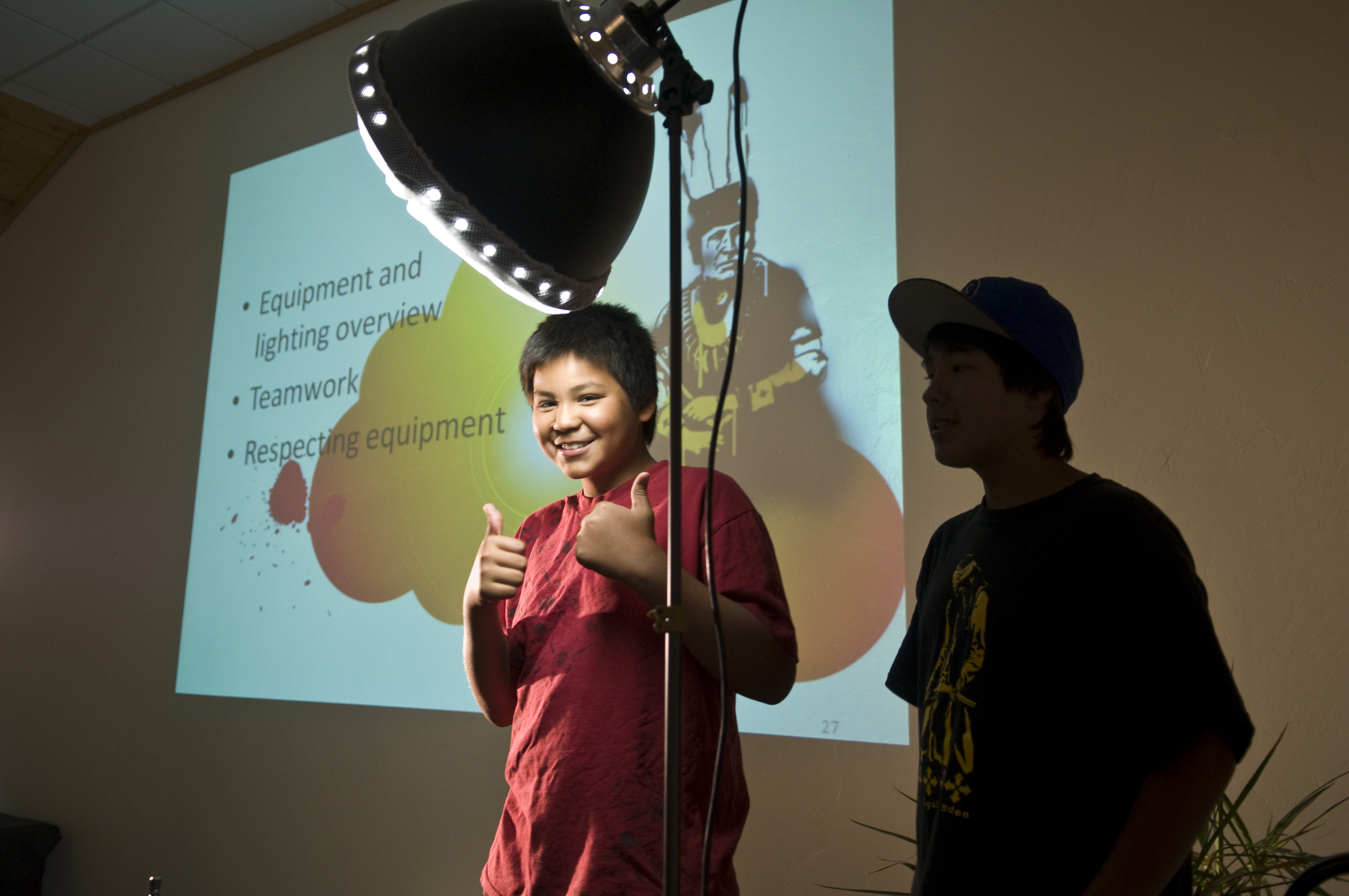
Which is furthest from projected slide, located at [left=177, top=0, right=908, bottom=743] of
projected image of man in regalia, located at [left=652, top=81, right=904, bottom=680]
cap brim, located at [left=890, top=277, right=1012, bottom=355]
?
cap brim, located at [left=890, top=277, right=1012, bottom=355]

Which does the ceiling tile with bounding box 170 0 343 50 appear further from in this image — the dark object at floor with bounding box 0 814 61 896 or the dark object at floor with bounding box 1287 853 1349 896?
the dark object at floor with bounding box 1287 853 1349 896

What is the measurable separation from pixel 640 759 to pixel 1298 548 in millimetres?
1151

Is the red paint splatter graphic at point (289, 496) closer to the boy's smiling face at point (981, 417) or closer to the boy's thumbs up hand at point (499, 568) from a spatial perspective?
the boy's thumbs up hand at point (499, 568)

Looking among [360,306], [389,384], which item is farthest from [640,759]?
[360,306]

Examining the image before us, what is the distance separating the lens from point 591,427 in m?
1.24

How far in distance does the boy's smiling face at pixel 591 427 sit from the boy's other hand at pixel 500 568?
0.20 meters

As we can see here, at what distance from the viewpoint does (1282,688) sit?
57.6 inches

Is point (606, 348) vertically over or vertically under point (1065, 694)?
over

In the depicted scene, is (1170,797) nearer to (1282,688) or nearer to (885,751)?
(1282,688)

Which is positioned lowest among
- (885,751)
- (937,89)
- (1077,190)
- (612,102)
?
(885,751)

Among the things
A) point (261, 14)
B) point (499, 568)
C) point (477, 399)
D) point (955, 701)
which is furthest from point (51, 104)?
point (955, 701)

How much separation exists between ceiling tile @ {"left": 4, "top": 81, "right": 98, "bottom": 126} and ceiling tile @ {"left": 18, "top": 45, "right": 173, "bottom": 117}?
2 cm

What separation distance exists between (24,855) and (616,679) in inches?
124

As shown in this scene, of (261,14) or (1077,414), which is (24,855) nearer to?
(261,14)
